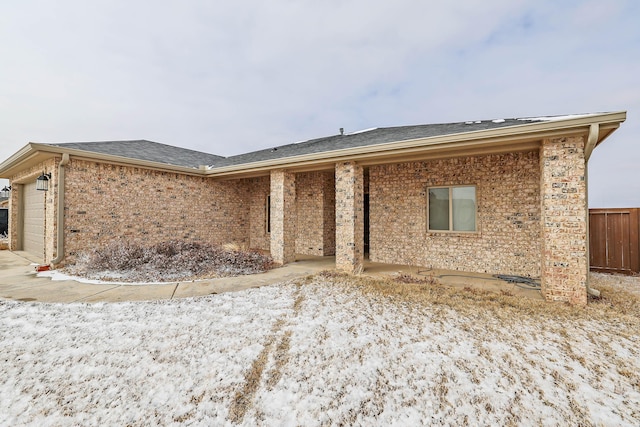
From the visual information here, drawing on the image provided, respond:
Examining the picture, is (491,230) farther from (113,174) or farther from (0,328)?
(113,174)

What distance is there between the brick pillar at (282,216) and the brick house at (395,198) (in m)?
0.03

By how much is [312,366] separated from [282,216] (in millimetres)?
5351

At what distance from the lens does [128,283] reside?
5219mm

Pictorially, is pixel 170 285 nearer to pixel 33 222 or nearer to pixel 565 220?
pixel 565 220

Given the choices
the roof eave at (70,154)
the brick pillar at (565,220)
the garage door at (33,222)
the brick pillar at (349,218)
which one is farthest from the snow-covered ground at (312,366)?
the garage door at (33,222)

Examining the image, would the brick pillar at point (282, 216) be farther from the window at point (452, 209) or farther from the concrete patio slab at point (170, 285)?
the window at point (452, 209)

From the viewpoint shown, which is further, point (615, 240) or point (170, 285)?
point (615, 240)

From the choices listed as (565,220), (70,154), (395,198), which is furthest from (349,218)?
(70,154)

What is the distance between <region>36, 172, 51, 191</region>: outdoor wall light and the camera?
6.50 m

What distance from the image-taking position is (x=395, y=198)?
7.45 m

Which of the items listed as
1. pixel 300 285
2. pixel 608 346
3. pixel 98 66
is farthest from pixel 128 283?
pixel 98 66

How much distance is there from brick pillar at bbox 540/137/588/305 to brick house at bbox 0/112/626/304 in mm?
16

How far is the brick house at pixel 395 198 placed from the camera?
13.9ft

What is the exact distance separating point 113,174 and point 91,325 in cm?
543
